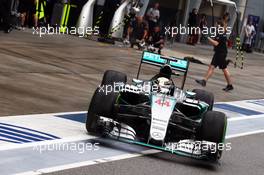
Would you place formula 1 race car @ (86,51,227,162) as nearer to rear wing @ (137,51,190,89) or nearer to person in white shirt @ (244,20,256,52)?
rear wing @ (137,51,190,89)

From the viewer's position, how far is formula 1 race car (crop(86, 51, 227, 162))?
→ 31.7 feet

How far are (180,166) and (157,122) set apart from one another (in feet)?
2.18

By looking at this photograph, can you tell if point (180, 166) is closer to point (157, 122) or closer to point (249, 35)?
point (157, 122)

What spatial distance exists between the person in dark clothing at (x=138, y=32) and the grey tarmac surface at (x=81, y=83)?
1.28 m

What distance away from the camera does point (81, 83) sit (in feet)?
52.7

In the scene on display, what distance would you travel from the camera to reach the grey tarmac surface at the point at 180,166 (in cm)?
842

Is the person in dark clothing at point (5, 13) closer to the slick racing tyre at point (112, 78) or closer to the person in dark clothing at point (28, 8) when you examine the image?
the person in dark clothing at point (28, 8)

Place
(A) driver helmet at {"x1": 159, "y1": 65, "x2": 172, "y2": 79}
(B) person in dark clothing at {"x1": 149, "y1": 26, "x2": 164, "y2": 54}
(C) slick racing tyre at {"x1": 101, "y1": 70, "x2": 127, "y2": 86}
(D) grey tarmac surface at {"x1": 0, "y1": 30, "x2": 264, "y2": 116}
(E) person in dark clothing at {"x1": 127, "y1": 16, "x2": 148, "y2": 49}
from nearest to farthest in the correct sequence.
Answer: (A) driver helmet at {"x1": 159, "y1": 65, "x2": 172, "y2": 79} < (C) slick racing tyre at {"x1": 101, "y1": 70, "x2": 127, "y2": 86} < (D) grey tarmac surface at {"x1": 0, "y1": 30, "x2": 264, "y2": 116} < (B) person in dark clothing at {"x1": 149, "y1": 26, "x2": 164, "y2": 54} < (E) person in dark clothing at {"x1": 127, "y1": 16, "x2": 148, "y2": 49}

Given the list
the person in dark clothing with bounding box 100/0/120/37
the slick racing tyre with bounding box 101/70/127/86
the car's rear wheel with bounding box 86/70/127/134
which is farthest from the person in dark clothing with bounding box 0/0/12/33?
the car's rear wheel with bounding box 86/70/127/134

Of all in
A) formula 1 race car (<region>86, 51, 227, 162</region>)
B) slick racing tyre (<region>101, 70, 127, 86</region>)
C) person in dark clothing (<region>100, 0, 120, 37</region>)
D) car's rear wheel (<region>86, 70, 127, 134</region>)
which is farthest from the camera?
person in dark clothing (<region>100, 0, 120, 37</region>)

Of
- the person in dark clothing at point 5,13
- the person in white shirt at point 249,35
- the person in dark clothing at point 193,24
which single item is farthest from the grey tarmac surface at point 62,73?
the person in white shirt at point 249,35

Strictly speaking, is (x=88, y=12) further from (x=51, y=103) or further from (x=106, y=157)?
(x=106, y=157)

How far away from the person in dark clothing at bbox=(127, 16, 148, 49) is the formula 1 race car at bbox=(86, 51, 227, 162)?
16.6m

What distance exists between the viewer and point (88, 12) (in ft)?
89.9
